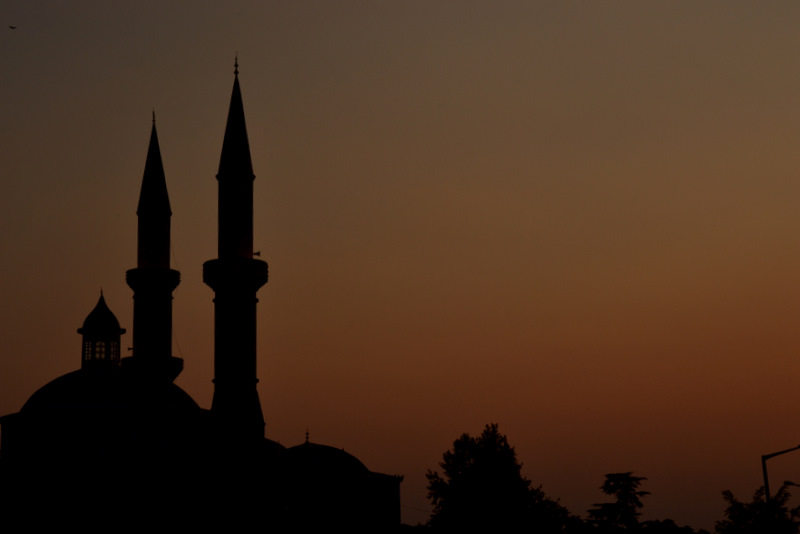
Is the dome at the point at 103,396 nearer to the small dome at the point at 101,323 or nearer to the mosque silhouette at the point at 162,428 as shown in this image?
the mosque silhouette at the point at 162,428

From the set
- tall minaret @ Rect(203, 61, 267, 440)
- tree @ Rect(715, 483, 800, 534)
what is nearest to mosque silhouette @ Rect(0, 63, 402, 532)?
tall minaret @ Rect(203, 61, 267, 440)

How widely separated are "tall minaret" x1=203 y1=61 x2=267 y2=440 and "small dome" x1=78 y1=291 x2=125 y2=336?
24.3ft

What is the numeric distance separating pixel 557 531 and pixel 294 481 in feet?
48.4

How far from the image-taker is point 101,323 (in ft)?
181

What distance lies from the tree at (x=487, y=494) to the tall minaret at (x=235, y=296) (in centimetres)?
1605

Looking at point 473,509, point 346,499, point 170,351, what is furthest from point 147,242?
point 473,509

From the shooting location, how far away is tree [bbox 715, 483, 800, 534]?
31.3 meters

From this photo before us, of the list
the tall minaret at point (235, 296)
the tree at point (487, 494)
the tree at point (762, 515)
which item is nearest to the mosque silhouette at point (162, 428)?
the tall minaret at point (235, 296)

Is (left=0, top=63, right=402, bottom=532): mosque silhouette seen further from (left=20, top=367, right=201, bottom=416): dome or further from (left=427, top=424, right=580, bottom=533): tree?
(left=427, top=424, right=580, bottom=533): tree

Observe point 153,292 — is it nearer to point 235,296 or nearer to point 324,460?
point 235,296

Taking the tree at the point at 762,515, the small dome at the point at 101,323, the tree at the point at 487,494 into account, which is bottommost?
the tree at the point at 762,515

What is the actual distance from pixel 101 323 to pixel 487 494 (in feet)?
61.1

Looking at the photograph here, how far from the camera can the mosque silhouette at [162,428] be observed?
48094 mm

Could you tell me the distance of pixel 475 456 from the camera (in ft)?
212
